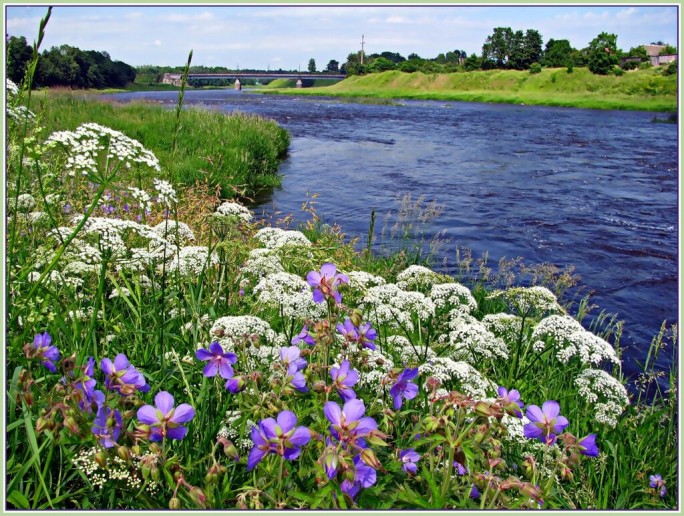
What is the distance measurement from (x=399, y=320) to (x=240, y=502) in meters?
1.66

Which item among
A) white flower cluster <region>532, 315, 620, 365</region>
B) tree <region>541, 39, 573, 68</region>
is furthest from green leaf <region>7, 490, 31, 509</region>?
tree <region>541, 39, 573, 68</region>

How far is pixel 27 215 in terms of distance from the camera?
11.3ft

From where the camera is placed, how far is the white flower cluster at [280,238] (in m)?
3.35

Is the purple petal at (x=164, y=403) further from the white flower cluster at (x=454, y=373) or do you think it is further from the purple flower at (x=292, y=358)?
the white flower cluster at (x=454, y=373)

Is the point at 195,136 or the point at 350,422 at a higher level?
the point at 195,136

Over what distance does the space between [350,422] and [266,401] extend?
0.33m

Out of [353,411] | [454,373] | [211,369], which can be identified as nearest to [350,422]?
[353,411]

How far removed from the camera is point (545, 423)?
66.5 inches

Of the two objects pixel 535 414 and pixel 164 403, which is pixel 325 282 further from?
pixel 535 414

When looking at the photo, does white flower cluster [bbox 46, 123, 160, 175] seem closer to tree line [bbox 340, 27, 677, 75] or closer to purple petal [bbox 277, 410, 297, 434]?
purple petal [bbox 277, 410, 297, 434]

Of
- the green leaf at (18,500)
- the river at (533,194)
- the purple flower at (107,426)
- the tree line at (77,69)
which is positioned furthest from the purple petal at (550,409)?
the tree line at (77,69)

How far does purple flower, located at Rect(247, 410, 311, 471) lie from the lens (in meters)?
1.44

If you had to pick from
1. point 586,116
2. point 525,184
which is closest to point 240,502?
point 525,184

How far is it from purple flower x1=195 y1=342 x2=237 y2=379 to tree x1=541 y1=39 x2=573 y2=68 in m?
48.5
